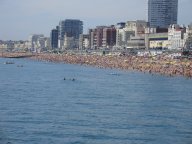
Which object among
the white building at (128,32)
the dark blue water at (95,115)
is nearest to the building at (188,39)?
the white building at (128,32)

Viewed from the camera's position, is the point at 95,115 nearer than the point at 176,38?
Yes

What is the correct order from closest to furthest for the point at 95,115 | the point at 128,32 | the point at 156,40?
the point at 95,115
the point at 156,40
the point at 128,32

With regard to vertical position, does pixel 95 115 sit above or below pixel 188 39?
below

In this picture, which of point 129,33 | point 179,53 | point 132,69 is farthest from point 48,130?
point 129,33

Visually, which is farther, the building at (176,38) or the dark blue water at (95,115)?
the building at (176,38)

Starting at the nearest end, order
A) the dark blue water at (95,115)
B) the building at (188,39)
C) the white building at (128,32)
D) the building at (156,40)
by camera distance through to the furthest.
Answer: the dark blue water at (95,115) < the building at (188,39) < the building at (156,40) < the white building at (128,32)

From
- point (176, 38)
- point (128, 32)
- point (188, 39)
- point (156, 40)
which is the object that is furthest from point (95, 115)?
point (128, 32)

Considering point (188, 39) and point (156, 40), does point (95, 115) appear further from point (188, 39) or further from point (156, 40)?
point (156, 40)

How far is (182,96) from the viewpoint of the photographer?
53.0m

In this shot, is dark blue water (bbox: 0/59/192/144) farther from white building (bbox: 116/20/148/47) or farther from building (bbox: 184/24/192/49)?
white building (bbox: 116/20/148/47)

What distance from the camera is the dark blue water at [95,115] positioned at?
31.3 metres

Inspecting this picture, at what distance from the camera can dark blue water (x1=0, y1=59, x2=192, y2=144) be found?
103ft

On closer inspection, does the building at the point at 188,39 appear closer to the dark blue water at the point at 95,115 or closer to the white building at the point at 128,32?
the white building at the point at 128,32

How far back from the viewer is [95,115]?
3856cm
